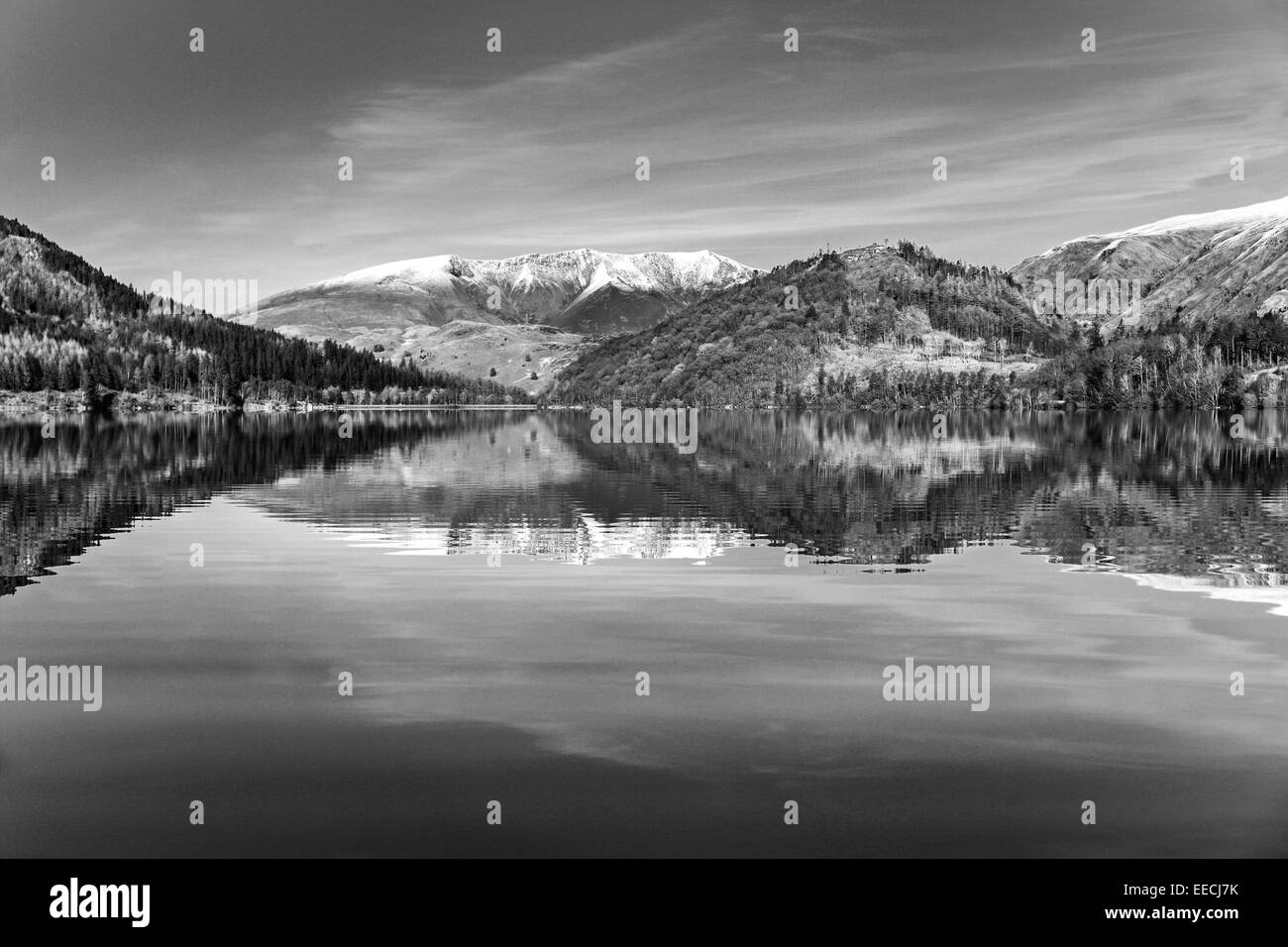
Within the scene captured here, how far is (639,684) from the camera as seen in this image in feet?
83.6

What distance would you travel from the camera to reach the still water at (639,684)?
18.5 meters

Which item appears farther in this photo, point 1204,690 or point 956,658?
point 956,658

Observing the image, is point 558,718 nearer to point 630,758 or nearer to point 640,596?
point 630,758

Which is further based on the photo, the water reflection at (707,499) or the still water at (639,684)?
the water reflection at (707,499)

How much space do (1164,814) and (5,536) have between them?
155 ft

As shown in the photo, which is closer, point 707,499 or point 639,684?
point 639,684

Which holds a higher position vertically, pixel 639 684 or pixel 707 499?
pixel 707 499

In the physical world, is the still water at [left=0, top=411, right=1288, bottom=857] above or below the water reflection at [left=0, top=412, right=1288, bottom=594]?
below

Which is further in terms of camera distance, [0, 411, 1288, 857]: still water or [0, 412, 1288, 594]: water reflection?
[0, 412, 1288, 594]: water reflection

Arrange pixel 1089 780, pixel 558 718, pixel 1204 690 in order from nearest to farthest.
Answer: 1. pixel 1089 780
2. pixel 558 718
3. pixel 1204 690

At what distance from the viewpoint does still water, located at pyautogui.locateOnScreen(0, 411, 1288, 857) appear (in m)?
18.5

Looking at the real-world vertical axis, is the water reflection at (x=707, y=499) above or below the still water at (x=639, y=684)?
above

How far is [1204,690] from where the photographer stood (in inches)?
1000
